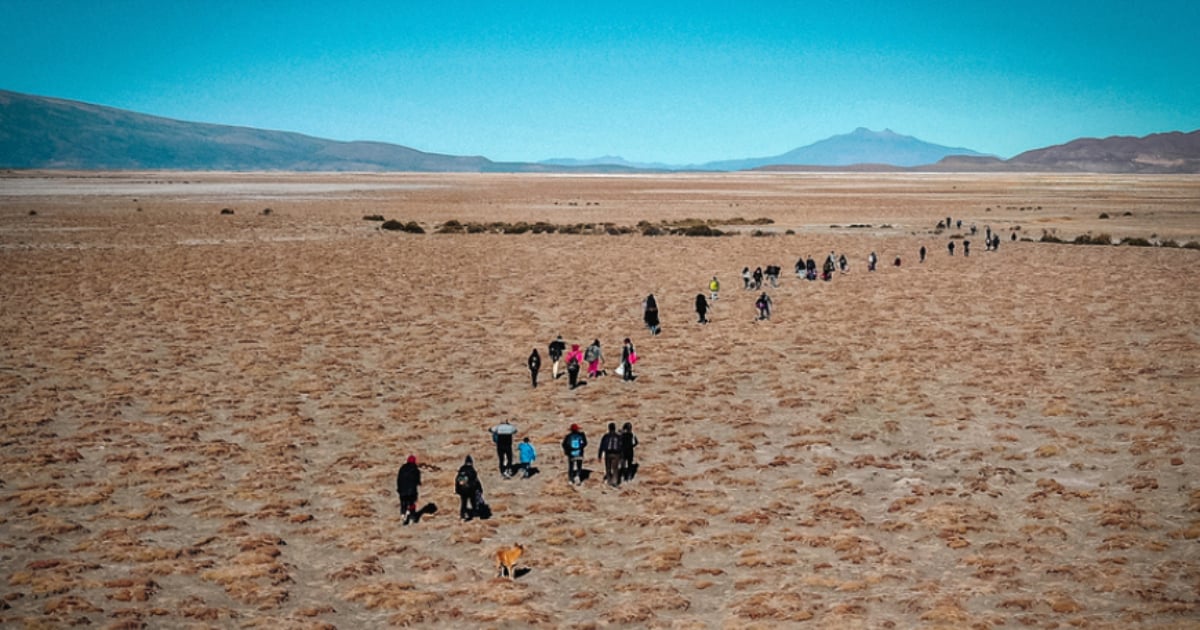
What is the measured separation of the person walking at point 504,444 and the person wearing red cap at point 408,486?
2031 mm

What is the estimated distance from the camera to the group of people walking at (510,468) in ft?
40.9

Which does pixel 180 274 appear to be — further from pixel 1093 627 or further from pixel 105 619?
Answer: pixel 1093 627

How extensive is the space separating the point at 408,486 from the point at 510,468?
2.61 meters

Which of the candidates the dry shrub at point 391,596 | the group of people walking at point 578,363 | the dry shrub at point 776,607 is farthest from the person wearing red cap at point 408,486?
the group of people walking at point 578,363

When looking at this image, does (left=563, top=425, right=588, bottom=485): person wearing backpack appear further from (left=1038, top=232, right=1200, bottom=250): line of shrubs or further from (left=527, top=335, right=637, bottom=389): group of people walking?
(left=1038, top=232, right=1200, bottom=250): line of shrubs

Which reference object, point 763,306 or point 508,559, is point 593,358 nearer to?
point 763,306

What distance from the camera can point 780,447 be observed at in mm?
16125

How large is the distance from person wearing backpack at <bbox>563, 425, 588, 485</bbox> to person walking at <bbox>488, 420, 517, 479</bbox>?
0.98 metres

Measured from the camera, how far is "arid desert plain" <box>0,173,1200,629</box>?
1036cm

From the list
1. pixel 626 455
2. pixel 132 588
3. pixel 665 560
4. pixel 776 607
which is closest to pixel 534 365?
pixel 626 455

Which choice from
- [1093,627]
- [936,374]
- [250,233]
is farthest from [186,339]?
[250,233]

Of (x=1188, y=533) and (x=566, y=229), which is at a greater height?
(x=566, y=229)

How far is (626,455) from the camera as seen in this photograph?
554 inches

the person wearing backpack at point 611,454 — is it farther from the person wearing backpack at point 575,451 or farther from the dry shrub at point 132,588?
the dry shrub at point 132,588
